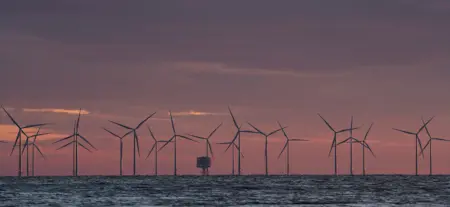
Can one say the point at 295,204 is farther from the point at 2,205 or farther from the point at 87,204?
the point at 2,205

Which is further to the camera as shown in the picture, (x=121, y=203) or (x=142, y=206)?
(x=121, y=203)

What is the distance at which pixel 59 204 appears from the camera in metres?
117

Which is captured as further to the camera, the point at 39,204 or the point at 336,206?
the point at 39,204

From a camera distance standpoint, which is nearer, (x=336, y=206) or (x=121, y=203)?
(x=336, y=206)

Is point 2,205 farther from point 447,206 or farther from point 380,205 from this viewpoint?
point 447,206

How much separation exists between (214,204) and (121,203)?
1282 centimetres

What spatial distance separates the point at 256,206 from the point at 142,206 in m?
14.1

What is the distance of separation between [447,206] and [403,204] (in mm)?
7498

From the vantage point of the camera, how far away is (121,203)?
11869 centimetres

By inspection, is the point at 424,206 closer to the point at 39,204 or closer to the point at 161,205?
the point at 161,205

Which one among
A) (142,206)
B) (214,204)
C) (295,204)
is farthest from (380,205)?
(142,206)

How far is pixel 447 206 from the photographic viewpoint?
107 m

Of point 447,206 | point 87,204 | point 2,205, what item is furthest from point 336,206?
point 2,205

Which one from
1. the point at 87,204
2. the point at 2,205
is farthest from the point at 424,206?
the point at 2,205
